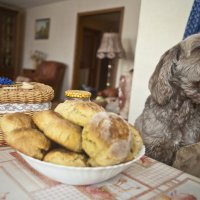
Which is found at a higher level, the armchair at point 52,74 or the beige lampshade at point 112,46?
the beige lampshade at point 112,46

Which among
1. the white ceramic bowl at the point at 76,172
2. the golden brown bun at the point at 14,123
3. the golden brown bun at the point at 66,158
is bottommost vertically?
the white ceramic bowl at the point at 76,172

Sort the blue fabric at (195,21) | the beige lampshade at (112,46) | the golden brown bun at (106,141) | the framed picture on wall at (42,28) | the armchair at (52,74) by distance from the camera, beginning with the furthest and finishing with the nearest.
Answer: the framed picture on wall at (42,28), the armchair at (52,74), the beige lampshade at (112,46), the blue fabric at (195,21), the golden brown bun at (106,141)

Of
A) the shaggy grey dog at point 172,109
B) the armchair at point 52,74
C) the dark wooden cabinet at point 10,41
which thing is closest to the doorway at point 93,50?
the armchair at point 52,74

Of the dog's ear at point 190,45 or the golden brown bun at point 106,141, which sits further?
the dog's ear at point 190,45

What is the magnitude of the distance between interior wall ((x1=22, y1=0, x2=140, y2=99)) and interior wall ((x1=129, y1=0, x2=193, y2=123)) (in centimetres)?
208

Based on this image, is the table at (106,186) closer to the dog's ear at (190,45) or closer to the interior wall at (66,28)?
the dog's ear at (190,45)

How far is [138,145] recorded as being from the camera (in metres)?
0.58

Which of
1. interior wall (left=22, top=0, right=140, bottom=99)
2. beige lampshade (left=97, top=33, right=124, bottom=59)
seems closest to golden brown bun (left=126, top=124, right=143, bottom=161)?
beige lampshade (left=97, top=33, right=124, bottom=59)

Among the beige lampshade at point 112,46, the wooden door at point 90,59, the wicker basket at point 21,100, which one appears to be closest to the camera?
the wicker basket at point 21,100

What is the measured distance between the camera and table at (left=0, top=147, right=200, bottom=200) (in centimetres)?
53

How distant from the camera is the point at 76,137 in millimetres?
511

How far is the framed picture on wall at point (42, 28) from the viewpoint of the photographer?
→ 529cm

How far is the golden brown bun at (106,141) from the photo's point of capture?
0.48m

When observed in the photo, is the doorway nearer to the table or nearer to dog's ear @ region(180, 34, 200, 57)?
dog's ear @ region(180, 34, 200, 57)
